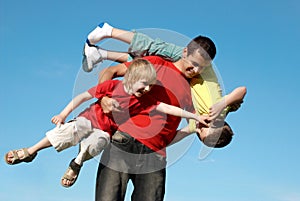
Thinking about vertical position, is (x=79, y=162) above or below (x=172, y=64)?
below

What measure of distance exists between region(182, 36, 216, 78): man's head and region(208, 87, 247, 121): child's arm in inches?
13.3

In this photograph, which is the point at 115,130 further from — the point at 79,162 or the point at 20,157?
the point at 20,157

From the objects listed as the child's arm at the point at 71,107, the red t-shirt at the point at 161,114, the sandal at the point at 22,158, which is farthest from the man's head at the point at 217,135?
the sandal at the point at 22,158

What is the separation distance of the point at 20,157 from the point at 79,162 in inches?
21.6

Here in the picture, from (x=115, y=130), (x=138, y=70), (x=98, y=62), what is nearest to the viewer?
(x=138, y=70)

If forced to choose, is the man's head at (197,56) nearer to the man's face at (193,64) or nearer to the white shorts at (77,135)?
the man's face at (193,64)

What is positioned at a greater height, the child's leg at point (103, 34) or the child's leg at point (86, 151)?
the child's leg at point (103, 34)

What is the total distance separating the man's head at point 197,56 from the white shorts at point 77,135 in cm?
91

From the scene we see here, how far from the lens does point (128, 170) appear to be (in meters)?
4.63

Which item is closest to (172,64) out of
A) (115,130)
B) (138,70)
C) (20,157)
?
(138,70)

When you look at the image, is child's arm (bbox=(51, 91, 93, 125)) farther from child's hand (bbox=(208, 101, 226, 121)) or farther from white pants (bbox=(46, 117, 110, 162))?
child's hand (bbox=(208, 101, 226, 121))

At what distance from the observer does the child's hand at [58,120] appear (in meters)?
4.62

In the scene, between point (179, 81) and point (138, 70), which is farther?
point (179, 81)

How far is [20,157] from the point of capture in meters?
4.81
